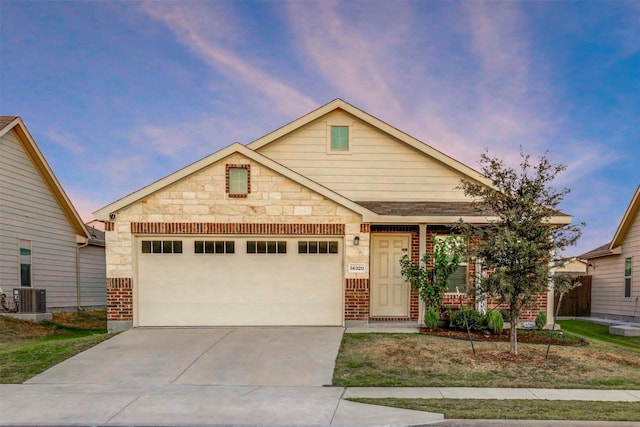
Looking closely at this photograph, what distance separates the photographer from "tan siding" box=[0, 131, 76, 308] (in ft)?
46.7

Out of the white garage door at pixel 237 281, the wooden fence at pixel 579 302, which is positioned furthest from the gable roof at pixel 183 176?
the wooden fence at pixel 579 302

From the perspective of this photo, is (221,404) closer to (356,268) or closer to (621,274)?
(356,268)

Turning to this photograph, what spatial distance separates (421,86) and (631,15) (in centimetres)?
678

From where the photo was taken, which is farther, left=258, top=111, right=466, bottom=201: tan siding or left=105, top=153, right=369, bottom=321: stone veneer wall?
left=258, top=111, right=466, bottom=201: tan siding

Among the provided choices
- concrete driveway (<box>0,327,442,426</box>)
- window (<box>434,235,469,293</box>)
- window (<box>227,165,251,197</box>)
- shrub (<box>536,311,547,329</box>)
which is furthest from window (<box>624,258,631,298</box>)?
window (<box>227,165,251,197</box>)

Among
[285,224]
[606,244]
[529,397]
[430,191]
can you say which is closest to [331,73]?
[430,191]

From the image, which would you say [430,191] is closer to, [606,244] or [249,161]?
[249,161]

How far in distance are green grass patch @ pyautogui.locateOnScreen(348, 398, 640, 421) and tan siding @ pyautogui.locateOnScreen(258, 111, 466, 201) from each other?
784 centimetres

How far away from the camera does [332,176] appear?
1338 centimetres

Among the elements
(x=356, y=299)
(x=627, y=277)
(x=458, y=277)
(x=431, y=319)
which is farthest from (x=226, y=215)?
(x=627, y=277)

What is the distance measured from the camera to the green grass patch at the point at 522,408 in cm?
535

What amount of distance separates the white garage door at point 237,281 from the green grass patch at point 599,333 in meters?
7.67

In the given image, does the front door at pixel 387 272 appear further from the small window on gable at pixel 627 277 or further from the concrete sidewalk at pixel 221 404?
the small window on gable at pixel 627 277

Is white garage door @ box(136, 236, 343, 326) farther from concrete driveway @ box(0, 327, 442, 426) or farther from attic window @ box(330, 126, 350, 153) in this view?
attic window @ box(330, 126, 350, 153)
